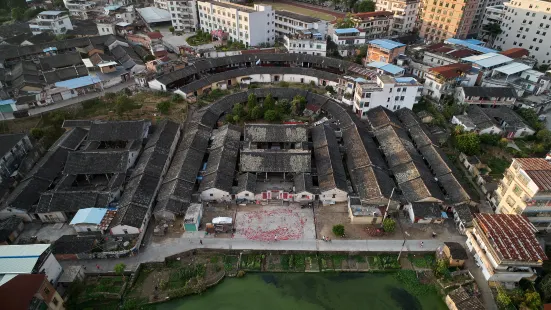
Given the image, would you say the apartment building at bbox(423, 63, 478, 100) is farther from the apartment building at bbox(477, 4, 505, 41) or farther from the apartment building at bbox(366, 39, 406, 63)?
the apartment building at bbox(477, 4, 505, 41)

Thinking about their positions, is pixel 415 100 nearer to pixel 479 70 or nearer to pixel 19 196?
pixel 479 70

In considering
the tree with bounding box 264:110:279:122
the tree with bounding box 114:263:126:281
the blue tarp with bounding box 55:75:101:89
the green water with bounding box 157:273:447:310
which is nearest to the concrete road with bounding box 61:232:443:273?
the tree with bounding box 114:263:126:281

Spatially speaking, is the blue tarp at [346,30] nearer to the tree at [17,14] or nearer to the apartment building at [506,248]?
the apartment building at [506,248]

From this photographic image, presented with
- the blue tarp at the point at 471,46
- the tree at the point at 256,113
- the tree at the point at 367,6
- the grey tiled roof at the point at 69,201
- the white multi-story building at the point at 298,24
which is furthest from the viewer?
the tree at the point at 367,6

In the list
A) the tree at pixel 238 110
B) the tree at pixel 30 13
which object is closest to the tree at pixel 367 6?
the tree at pixel 238 110

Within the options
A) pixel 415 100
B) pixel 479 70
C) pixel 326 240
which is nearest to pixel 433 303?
pixel 326 240

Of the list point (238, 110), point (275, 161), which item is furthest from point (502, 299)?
point (238, 110)
